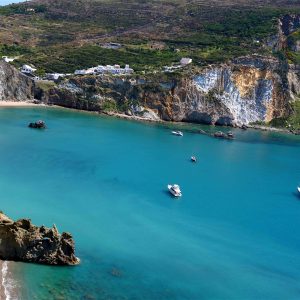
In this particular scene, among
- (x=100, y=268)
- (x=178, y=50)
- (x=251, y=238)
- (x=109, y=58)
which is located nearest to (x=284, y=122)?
(x=178, y=50)

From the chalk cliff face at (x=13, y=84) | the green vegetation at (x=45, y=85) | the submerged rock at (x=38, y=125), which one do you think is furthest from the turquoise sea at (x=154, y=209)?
the chalk cliff face at (x=13, y=84)

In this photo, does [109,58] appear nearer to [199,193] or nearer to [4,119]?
[4,119]

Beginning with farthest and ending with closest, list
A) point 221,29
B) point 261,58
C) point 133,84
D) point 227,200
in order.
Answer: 1. point 221,29
2. point 261,58
3. point 133,84
4. point 227,200

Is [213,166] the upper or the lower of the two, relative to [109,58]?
lower

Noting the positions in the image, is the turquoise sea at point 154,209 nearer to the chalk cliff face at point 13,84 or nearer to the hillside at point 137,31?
the chalk cliff face at point 13,84

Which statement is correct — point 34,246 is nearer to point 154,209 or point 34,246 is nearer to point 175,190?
point 154,209

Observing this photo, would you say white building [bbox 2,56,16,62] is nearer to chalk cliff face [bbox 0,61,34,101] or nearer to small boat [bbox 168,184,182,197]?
chalk cliff face [bbox 0,61,34,101]

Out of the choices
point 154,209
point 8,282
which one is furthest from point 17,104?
point 8,282

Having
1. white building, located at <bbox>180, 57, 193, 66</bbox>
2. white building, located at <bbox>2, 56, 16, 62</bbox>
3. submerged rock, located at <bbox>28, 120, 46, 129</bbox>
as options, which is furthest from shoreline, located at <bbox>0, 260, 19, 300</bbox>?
white building, located at <bbox>2, 56, 16, 62</bbox>
